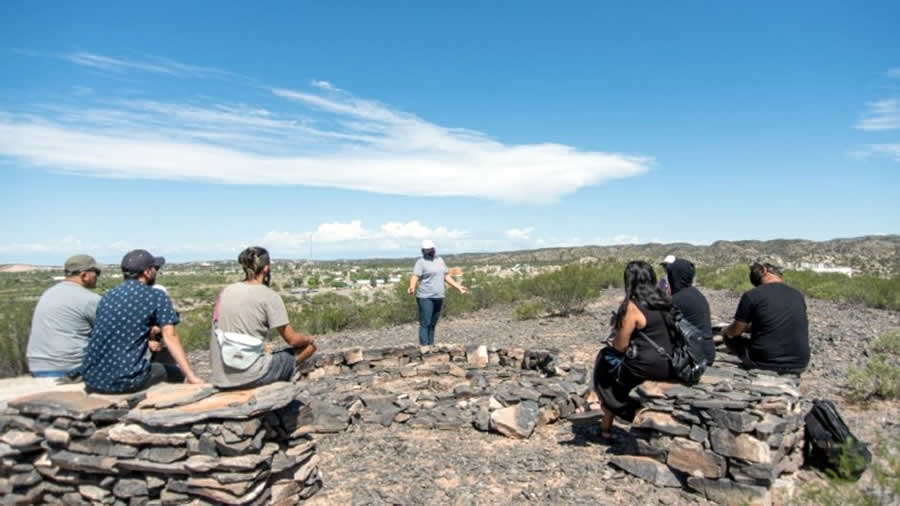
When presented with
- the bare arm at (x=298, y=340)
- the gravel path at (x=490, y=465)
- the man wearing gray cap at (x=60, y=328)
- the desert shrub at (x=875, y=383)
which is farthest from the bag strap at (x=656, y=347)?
the man wearing gray cap at (x=60, y=328)

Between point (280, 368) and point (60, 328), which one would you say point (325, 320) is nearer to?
point (60, 328)

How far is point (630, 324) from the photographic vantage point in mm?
4930

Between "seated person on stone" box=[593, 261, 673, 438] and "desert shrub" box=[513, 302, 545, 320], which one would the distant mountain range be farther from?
"seated person on stone" box=[593, 261, 673, 438]

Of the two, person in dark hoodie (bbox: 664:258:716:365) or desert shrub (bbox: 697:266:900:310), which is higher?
person in dark hoodie (bbox: 664:258:716:365)

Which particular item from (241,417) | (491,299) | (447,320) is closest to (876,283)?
(491,299)

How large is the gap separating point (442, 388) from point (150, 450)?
15.3 ft

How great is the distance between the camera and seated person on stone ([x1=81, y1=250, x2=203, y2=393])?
442 centimetres

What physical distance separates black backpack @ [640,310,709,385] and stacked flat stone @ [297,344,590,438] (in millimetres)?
1773

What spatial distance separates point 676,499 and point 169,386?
14.5 feet

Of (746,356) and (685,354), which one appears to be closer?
(685,354)

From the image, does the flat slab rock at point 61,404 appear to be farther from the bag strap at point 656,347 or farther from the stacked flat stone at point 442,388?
the bag strap at point 656,347

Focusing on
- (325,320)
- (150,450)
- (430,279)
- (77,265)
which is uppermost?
(77,265)

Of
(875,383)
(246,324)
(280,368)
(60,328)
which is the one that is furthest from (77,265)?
(875,383)

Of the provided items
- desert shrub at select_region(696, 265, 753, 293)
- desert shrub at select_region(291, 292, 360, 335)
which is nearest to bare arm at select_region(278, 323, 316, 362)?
desert shrub at select_region(291, 292, 360, 335)
